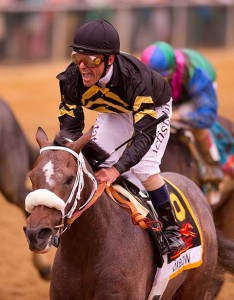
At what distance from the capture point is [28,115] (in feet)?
45.7

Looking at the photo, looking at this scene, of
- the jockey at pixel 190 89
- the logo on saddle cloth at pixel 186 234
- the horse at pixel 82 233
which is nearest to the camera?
the horse at pixel 82 233

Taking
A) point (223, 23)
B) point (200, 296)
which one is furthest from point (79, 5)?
point (200, 296)

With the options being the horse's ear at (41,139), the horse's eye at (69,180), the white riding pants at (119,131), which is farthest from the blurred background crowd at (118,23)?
the horse's eye at (69,180)

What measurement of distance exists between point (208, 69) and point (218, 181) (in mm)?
1022

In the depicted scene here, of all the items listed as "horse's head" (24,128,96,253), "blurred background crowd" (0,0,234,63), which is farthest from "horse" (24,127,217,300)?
"blurred background crowd" (0,0,234,63)

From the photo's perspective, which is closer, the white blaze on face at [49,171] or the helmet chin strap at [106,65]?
the white blaze on face at [49,171]

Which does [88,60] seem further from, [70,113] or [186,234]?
[186,234]

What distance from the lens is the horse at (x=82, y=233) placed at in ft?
14.8

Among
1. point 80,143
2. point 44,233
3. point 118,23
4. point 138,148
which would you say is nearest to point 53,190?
point 44,233

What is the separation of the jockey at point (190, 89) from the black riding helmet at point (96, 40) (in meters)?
2.60

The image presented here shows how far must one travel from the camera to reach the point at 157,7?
17250 millimetres

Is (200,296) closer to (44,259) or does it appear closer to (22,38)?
(44,259)

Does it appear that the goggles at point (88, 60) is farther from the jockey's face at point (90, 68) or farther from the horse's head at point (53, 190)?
the horse's head at point (53, 190)

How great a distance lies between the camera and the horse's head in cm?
443
